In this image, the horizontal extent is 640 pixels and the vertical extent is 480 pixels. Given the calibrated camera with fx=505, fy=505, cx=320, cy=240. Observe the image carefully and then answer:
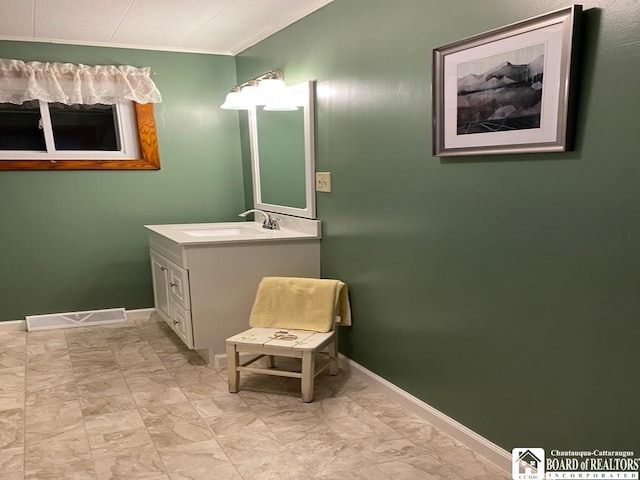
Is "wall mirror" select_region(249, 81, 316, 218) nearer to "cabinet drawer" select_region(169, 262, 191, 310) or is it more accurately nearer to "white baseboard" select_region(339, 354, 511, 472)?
"cabinet drawer" select_region(169, 262, 191, 310)

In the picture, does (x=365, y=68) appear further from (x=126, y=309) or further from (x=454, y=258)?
(x=126, y=309)

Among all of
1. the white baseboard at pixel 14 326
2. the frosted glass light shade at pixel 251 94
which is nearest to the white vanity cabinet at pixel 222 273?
the frosted glass light shade at pixel 251 94

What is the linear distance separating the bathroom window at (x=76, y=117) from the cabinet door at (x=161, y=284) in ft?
2.66

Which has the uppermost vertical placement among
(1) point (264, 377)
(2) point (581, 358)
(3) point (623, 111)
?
(3) point (623, 111)

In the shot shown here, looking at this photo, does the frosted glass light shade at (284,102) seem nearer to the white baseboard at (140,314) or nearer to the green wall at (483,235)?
the green wall at (483,235)

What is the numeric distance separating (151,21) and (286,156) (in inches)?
46.0

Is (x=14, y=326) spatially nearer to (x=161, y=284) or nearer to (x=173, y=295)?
(x=161, y=284)

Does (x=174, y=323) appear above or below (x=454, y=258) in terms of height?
below

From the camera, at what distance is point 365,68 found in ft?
8.16

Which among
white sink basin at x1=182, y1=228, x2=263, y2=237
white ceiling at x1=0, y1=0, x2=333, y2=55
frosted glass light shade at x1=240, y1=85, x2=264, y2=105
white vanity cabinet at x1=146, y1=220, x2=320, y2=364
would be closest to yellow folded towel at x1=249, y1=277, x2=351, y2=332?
white vanity cabinet at x1=146, y1=220, x2=320, y2=364

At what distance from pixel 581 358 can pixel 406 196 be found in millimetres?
998

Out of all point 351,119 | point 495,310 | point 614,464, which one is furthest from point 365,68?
point 614,464

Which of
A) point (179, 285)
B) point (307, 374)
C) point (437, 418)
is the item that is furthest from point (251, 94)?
point (437, 418)

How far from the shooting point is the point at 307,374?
2469mm
